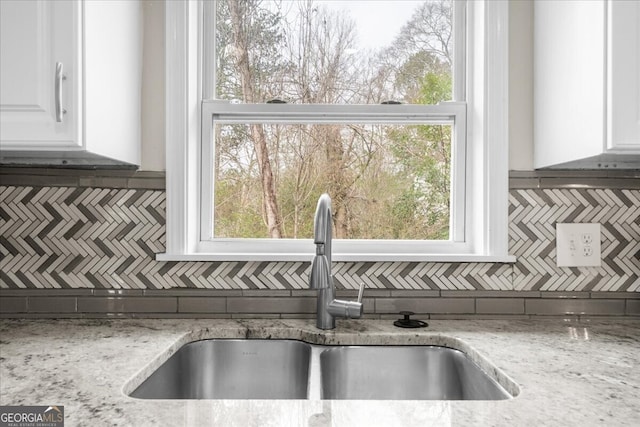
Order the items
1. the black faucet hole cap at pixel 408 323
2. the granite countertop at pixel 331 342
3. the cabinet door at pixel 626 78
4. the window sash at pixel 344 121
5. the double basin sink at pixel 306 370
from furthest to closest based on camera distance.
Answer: the window sash at pixel 344 121
the black faucet hole cap at pixel 408 323
the double basin sink at pixel 306 370
the cabinet door at pixel 626 78
the granite countertop at pixel 331 342

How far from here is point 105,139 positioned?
3.84 feet

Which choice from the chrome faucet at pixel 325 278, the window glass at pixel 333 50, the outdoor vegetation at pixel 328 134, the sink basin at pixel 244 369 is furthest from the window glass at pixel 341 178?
the sink basin at pixel 244 369

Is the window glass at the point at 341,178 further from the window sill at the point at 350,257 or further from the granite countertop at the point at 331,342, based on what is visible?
the granite countertop at the point at 331,342

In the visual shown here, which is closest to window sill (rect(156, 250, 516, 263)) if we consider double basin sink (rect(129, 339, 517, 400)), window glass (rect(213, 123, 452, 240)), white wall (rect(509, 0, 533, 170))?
window glass (rect(213, 123, 452, 240))

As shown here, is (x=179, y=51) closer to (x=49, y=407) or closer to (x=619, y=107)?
(x=49, y=407)

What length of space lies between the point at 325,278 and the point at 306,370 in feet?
0.91

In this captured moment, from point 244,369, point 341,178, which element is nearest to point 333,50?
point 341,178

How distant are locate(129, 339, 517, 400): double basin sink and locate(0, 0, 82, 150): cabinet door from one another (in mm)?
673

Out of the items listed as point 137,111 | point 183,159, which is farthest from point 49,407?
point 137,111

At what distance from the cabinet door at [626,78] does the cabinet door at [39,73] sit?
1314 millimetres

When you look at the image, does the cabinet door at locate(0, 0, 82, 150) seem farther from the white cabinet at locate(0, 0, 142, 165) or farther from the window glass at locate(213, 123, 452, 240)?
the window glass at locate(213, 123, 452, 240)

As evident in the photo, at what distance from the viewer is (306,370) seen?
1229 millimetres

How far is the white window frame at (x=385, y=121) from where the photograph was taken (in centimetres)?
140

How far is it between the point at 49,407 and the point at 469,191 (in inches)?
52.4
